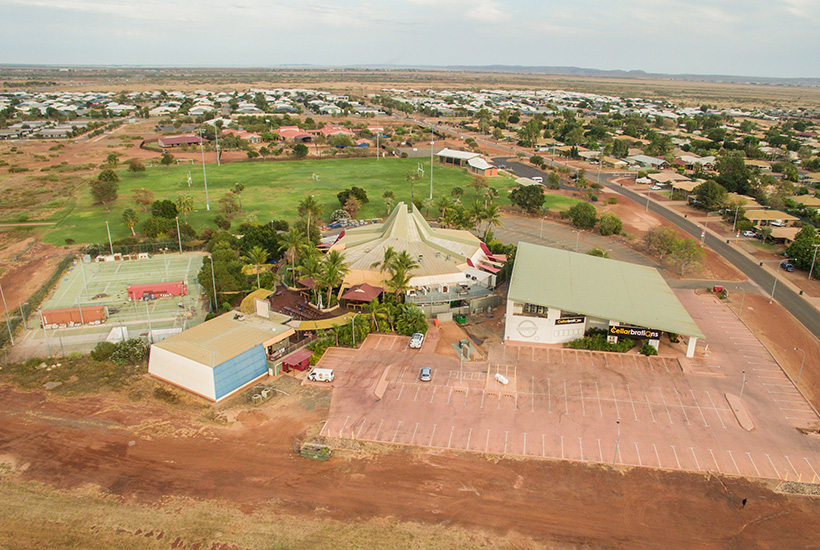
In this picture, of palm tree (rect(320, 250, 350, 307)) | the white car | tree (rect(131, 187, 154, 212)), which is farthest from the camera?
tree (rect(131, 187, 154, 212))

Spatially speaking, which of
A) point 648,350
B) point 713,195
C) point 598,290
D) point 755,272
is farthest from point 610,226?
point 648,350

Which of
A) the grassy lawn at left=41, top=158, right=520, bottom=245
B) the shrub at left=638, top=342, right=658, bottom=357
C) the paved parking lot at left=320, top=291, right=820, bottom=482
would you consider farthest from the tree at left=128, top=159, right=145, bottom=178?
the shrub at left=638, top=342, right=658, bottom=357

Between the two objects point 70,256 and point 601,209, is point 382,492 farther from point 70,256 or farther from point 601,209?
point 601,209

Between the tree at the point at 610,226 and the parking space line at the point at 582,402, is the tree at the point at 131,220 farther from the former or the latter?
the tree at the point at 610,226

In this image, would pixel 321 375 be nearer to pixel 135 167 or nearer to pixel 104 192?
pixel 104 192

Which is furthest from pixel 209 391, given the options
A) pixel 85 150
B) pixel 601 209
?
pixel 85 150

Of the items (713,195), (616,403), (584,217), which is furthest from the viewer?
(713,195)

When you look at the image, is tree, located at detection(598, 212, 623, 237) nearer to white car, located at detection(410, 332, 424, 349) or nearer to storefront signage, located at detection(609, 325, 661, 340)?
storefront signage, located at detection(609, 325, 661, 340)
